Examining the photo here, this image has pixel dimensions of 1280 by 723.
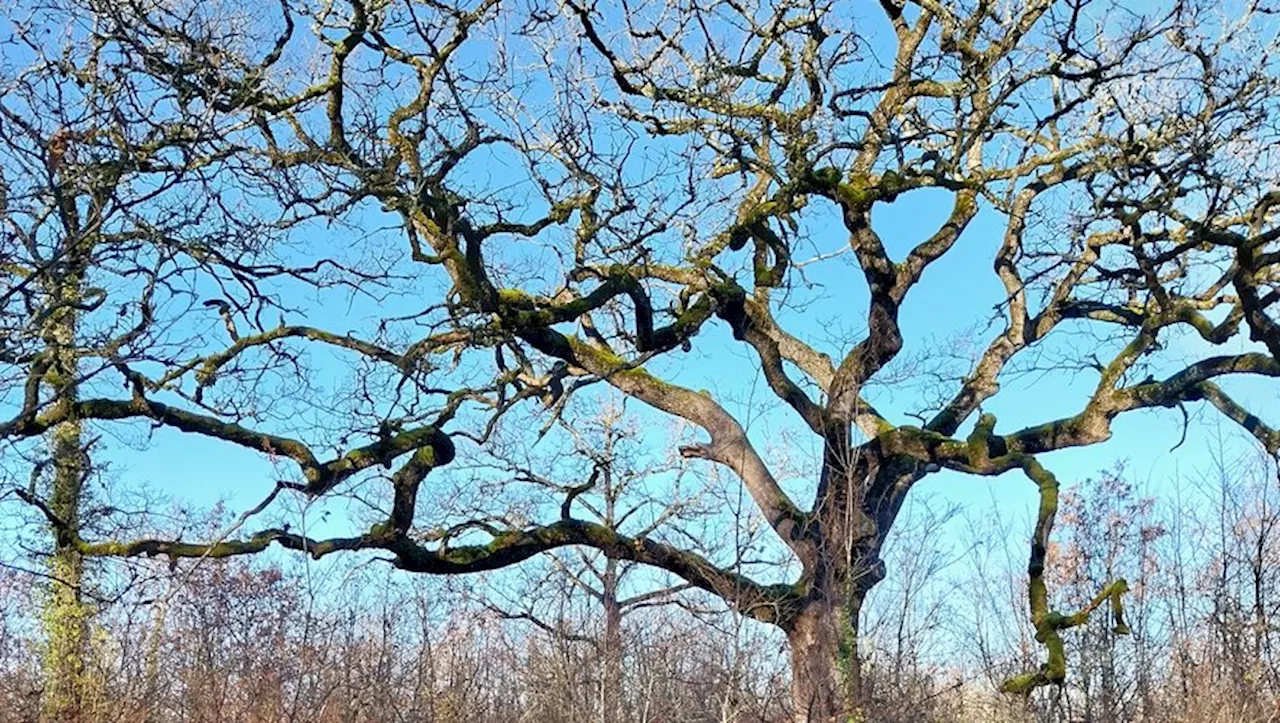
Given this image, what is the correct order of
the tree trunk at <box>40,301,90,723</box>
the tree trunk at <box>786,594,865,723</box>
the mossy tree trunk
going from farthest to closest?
1. the tree trunk at <box>786,594,865,723</box>
2. the tree trunk at <box>40,301,90,723</box>
3. the mossy tree trunk

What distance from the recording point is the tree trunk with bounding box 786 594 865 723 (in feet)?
22.5

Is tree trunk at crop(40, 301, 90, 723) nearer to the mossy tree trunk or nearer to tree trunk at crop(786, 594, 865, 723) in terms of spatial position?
the mossy tree trunk

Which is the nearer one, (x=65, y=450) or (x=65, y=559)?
(x=65, y=450)

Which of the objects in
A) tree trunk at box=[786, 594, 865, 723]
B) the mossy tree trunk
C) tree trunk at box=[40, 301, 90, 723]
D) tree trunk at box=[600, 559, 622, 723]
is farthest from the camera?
tree trunk at box=[600, 559, 622, 723]

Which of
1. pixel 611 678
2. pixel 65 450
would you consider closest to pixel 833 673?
pixel 611 678

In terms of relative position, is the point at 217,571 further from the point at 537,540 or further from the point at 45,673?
the point at 537,540

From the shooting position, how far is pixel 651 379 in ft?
35.1

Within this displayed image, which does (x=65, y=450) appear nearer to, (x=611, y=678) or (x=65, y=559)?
(x=65, y=559)

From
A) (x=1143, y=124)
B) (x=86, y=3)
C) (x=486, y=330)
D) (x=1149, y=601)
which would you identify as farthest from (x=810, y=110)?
(x=1149, y=601)

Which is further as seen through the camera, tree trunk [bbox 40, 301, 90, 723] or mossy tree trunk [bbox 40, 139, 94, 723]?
tree trunk [bbox 40, 301, 90, 723]

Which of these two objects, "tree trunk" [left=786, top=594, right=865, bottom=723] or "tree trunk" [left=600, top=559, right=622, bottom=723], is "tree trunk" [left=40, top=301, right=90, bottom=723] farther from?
"tree trunk" [left=786, top=594, right=865, bottom=723]

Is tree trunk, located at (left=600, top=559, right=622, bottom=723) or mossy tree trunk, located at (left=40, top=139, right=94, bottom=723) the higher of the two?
mossy tree trunk, located at (left=40, top=139, right=94, bottom=723)

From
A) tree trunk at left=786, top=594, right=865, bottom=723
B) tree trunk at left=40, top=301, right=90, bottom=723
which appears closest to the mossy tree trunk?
tree trunk at left=40, top=301, right=90, bottom=723

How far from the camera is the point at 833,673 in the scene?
715cm
